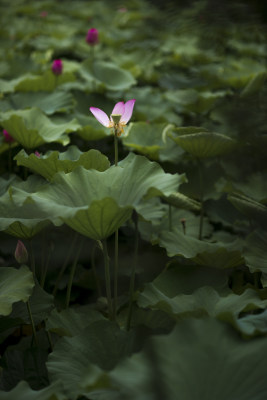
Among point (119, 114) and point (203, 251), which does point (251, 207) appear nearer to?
point (203, 251)

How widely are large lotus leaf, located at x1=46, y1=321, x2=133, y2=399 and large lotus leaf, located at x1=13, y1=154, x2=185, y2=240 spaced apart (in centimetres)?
16

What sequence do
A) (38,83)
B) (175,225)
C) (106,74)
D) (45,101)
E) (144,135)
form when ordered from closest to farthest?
(175,225), (144,135), (45,101), (38,83), (106,74)

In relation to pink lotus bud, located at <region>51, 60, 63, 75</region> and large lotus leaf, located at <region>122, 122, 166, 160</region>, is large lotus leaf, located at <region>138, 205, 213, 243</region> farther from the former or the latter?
pink lotus bud, located at <region>51, 60, 63, 75</region>

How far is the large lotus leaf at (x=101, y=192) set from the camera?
783mm

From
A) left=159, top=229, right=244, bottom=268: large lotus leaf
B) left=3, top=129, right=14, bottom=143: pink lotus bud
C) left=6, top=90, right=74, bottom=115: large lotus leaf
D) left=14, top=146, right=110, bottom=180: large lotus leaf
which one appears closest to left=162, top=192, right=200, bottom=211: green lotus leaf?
left=159, top=229, right=244, bottom=268: large lotus leaf

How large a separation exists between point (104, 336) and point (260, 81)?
909 millimetres

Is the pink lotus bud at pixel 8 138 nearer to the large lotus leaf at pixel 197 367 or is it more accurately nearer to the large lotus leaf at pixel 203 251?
the large lotus leaf at pixel 203 251

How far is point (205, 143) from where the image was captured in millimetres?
1083

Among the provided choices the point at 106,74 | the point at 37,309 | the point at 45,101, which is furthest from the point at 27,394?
the point at 106,74

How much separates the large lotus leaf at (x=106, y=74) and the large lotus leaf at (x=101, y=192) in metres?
1.06

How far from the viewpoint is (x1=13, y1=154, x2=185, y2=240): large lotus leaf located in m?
0.78

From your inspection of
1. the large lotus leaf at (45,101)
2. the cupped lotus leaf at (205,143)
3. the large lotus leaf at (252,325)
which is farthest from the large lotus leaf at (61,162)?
the large lotus leaf at (45,101)

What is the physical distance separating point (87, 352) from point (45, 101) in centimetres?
108

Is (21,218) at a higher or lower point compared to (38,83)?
higher
